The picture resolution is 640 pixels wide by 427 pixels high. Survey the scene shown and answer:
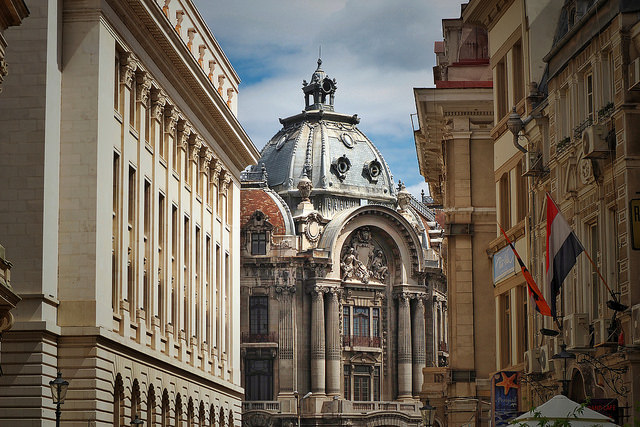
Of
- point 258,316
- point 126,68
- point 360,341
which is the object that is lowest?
point 360,341

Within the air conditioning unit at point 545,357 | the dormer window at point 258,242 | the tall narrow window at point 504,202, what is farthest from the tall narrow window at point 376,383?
the air conditioning unit at point 545,357

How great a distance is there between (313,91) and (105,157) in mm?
81891

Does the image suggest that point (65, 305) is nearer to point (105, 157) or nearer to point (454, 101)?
point (105, 157)

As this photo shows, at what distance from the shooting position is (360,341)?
359ft

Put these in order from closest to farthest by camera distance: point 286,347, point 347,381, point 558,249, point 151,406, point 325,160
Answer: point 558,249, point 151,406, point 286,347, point 347,381, point 325,160

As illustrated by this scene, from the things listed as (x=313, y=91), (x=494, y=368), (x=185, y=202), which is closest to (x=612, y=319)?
(x=494, y=368)

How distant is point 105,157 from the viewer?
42594 mm

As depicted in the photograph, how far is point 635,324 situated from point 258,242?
8191 cm

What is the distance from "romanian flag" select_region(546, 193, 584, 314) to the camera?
29609 mm

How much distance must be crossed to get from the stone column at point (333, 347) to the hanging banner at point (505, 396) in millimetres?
67714

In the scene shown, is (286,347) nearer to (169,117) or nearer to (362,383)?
(362,383)

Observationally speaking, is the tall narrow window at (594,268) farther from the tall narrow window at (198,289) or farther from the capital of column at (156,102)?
the tall narrow window at (198,289)

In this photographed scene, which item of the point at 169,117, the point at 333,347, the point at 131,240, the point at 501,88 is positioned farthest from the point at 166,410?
the point at 333,347

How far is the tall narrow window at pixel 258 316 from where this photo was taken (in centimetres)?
10594
